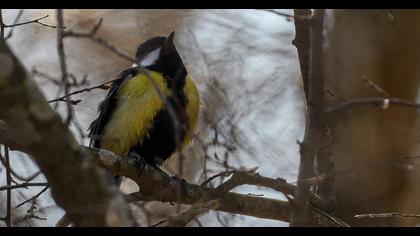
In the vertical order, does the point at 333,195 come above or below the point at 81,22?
below

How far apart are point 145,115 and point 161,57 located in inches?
21.5

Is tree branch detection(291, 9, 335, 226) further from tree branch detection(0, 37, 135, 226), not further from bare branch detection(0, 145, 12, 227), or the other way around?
bare branch detection(0, 145, 12, 227)

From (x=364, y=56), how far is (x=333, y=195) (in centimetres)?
129

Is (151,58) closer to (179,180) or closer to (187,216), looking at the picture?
(187,216)

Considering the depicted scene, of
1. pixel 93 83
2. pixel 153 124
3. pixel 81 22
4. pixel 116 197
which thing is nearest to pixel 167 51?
pixel 153 124

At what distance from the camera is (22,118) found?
2.25 m

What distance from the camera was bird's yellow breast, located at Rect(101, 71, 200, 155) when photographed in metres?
4.28

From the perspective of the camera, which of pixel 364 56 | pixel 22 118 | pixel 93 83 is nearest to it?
pixel 22 118

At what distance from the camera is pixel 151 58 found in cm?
471

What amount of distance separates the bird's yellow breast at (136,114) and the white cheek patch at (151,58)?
28 centimetres

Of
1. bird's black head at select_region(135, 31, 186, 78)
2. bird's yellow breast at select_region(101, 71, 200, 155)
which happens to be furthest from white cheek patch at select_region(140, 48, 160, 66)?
bird's yellow breast at select_region(101, 71, 200, 155)

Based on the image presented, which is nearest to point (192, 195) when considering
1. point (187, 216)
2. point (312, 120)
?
point (187, 216)
